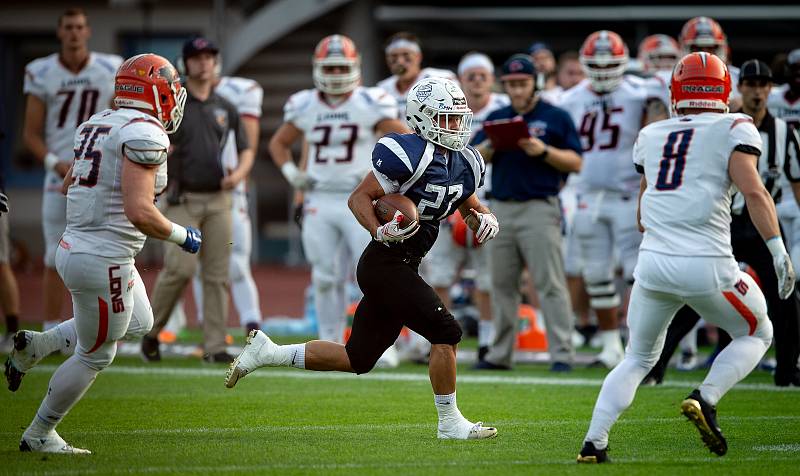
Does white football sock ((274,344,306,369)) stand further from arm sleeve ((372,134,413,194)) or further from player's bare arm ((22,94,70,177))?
player's bare arm ((22,94,70,177))

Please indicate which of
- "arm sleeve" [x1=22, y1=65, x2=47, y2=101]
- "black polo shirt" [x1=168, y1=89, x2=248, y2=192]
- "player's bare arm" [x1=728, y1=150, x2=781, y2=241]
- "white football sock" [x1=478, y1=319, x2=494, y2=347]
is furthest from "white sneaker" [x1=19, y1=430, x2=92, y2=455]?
"arm sleeve" [x1=22, y1=65, x2=47, y2=101]

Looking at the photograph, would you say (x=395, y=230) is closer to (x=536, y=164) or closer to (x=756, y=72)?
(x=756, y=72)

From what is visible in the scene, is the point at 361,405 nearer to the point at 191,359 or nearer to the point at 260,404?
the point at 260,404

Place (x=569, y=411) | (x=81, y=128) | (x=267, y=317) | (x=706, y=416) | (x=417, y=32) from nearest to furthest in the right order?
1. (x=706, y=416)
2. (x=81, y=128)
3. (x=569, y=411)
4. (x=267, y=317)
5. (x=417, y=32)

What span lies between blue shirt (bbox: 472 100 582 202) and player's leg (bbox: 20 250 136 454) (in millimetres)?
4102

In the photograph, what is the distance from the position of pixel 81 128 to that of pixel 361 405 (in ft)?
8.03

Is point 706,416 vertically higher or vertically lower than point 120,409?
higher

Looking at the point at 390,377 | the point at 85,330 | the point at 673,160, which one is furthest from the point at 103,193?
the point at 390,377

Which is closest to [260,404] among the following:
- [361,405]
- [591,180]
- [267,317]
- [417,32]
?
[361,405]

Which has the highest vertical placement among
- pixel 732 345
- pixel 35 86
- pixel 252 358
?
pixel 35 86

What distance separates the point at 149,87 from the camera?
5746 mm

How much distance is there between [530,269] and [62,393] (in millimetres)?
4397

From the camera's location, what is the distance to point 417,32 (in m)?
19.2

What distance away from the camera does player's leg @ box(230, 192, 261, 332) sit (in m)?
9.96
